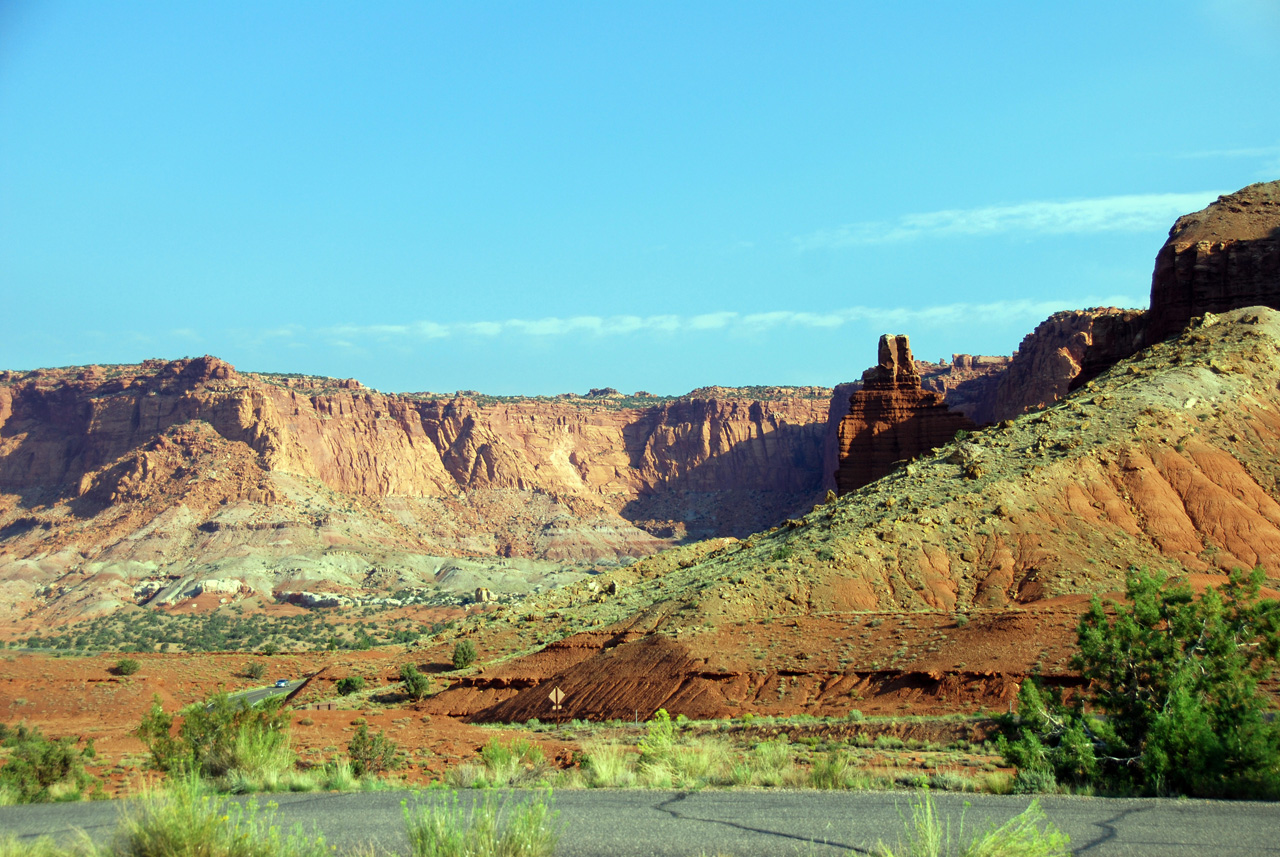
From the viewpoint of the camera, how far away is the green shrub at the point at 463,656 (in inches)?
1550

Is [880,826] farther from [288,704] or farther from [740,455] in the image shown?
[740,455]

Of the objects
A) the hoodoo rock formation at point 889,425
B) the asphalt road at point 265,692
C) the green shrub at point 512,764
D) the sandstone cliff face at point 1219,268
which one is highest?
→ the sandstone cliff face at point 1219,268

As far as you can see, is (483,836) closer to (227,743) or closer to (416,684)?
(227,743)

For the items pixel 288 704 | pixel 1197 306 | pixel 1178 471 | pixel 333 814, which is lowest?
pixel 288 704

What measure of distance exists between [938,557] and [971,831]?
25.0 meters

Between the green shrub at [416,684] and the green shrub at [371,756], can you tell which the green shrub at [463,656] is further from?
the green shrub at [371,756]

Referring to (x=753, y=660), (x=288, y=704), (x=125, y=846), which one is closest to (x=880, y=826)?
(x=125, y=846)

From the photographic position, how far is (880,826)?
9711 millimetres

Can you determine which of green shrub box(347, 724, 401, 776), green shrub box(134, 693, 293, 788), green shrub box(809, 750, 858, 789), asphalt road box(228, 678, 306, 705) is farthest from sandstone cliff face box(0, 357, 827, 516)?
green shrub box(809, 750, 858, 789)

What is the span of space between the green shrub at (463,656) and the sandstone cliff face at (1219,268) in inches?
1357

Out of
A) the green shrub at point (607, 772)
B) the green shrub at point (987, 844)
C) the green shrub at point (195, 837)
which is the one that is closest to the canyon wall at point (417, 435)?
the green shrub at point (607, 772)

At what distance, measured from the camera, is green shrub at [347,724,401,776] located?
17886 millimetres

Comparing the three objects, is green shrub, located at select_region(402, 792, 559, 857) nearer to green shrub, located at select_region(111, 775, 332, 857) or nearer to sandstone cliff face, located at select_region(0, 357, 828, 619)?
green shrub, located at select_region(111, 775, 332, 857)

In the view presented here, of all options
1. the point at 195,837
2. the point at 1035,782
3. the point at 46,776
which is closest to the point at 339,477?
the point at 46,776
